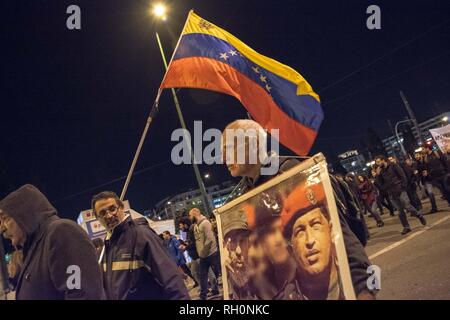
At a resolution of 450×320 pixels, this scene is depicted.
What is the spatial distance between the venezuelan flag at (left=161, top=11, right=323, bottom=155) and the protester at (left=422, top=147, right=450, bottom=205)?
8061 mm


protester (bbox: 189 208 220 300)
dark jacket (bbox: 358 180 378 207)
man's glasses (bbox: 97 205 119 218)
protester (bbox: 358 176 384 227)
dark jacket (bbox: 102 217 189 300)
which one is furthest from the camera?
dark jacket (bbox: 358 180 378 207)

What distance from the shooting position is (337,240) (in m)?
1.99

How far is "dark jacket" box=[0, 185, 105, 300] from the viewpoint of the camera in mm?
2646

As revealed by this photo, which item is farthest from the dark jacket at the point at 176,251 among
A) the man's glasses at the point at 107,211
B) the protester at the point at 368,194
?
the man's glasses at the point at 107,211

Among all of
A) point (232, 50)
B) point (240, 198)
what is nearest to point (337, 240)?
point (240, 198)

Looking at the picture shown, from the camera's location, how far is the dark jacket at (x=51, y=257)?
2646 millimetres

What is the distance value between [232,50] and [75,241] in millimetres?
3443

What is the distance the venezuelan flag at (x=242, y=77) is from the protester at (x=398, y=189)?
5751 mm

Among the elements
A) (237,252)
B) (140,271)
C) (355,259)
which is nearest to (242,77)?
(140,271)

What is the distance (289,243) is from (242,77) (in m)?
3.30

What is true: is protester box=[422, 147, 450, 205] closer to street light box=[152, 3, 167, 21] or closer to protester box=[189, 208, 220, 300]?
protester box=[189, 208, 220, 300]

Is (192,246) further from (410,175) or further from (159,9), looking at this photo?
(159,9)

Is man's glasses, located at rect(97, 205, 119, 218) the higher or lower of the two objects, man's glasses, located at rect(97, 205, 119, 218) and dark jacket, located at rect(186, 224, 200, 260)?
the higher

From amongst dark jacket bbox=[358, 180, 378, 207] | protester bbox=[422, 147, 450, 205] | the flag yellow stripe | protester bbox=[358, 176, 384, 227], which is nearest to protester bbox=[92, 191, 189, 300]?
the flag yellow stripe
